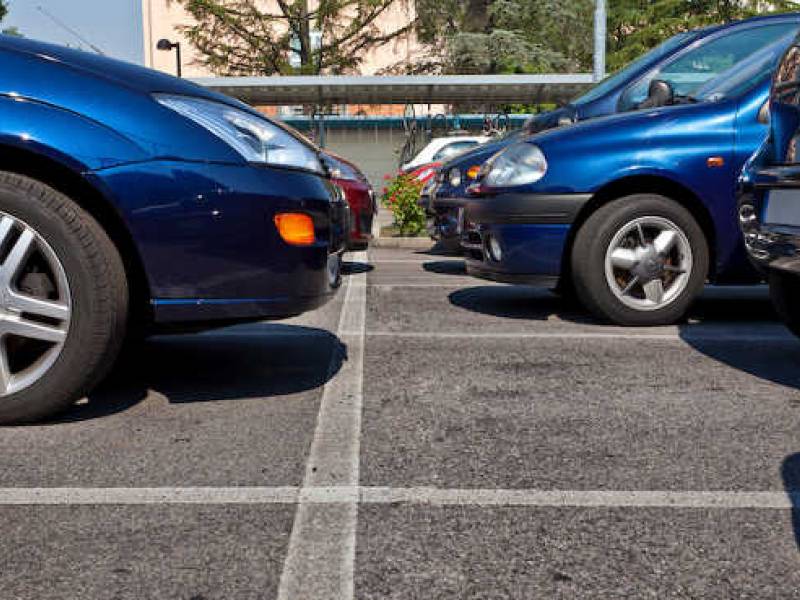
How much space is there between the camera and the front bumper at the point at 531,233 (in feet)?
16.5

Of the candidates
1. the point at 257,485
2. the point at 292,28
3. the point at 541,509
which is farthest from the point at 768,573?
the point at 292,28

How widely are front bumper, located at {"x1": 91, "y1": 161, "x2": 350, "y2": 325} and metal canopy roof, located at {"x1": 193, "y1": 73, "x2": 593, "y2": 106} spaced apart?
18771mm

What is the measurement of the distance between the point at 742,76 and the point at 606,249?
124 cm

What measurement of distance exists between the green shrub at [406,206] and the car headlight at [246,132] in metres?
8.26

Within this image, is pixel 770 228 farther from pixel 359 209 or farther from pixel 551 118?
pixel 359 209

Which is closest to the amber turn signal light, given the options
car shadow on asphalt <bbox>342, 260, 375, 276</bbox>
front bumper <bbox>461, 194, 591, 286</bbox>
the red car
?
front bumper <bbox>461, 194, 591, 286</bbox>

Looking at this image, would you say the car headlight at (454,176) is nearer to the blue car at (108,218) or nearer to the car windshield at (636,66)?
the car windshield at (636,66)

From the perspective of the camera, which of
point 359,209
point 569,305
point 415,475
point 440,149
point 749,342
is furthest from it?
point 440,149

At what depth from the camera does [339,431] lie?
9.83 ft

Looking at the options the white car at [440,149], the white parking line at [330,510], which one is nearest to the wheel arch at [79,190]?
the white parking line at [330,510]

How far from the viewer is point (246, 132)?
332 centimetres

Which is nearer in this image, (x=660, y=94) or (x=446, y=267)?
(x=660, y=94)

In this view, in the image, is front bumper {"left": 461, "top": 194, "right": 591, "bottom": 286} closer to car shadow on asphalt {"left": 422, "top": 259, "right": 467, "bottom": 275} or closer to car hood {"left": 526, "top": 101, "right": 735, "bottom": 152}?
car hood {"left": 526, "top": 101, "right": 735, "bottom": 152}

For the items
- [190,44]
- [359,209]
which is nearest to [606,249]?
[359,209]
